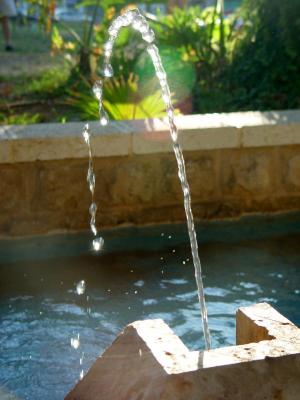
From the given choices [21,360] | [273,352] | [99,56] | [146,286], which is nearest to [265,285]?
[146,286]

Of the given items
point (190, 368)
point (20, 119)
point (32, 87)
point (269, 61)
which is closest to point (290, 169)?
Result: point (269, 61)

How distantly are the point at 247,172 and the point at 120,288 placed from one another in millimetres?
1233

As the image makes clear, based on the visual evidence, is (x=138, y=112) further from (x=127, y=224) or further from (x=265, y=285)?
(x=265, y=285)

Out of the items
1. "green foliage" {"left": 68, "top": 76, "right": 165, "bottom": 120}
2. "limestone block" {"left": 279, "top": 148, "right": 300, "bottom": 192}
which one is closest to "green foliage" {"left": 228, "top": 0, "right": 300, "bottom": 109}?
"green foliage" {"left": 68, "top": 76, "right": 165, "bottom": 120}

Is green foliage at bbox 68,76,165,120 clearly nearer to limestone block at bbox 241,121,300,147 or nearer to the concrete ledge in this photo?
limestone block at bbox 241,121,300,147

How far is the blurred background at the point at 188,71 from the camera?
6.50 meters

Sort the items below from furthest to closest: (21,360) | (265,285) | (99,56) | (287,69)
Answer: (99,56), (287,69), (265,285), (21,360)

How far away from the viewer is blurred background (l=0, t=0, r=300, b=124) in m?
6.50

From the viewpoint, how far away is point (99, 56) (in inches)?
309

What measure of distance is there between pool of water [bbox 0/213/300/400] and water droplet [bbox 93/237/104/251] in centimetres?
3

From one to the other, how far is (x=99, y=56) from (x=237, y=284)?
13.3 feet

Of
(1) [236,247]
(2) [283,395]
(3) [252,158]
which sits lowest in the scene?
(1) [236,247]

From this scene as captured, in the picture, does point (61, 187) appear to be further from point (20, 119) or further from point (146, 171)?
point (20, 119)

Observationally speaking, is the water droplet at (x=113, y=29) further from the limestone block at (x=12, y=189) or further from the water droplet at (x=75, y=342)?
the water droplet at (x=75, y=342)
